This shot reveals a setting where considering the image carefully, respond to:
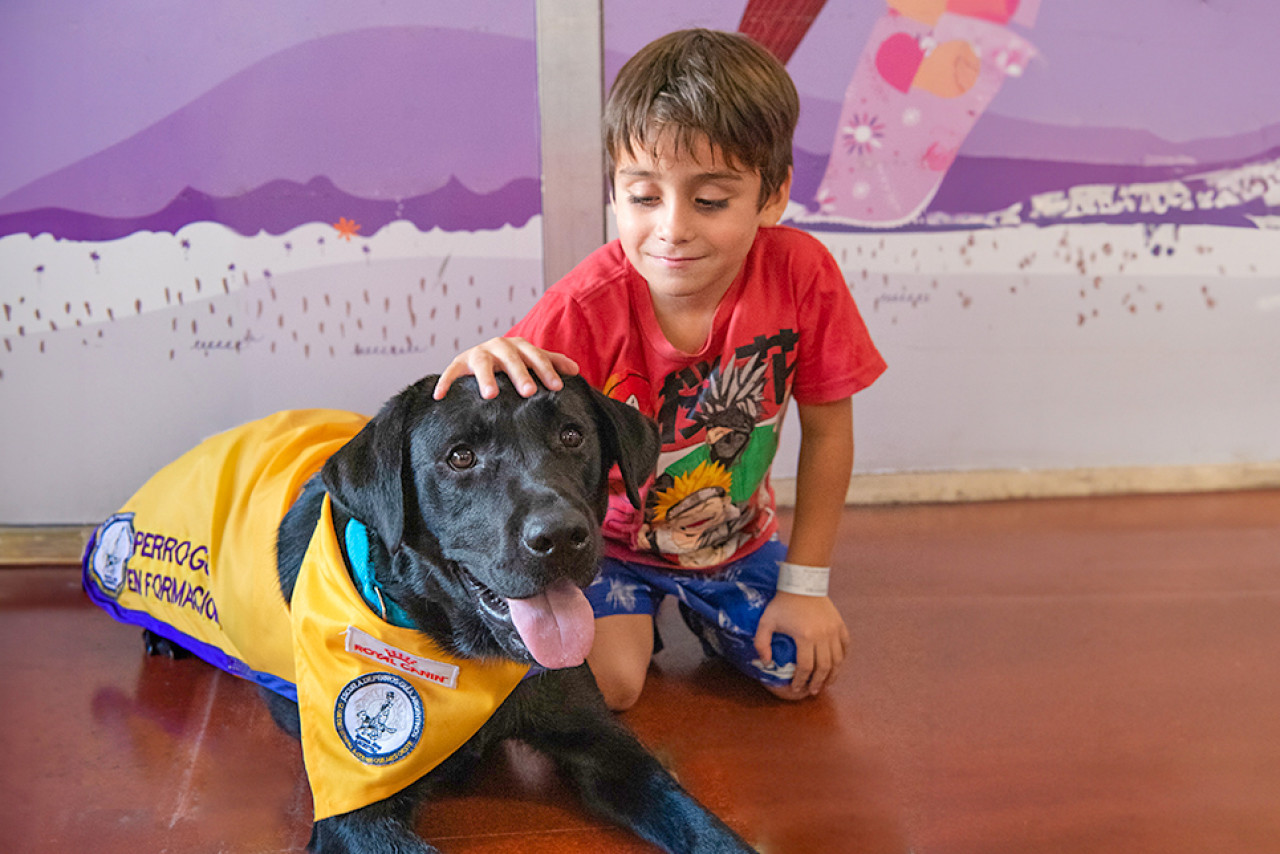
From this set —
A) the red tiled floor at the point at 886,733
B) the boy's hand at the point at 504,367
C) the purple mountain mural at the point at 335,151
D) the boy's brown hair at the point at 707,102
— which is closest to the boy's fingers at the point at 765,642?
the red tiled floor at the point at 886,733

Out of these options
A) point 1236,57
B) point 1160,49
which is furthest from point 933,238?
point 1236,57

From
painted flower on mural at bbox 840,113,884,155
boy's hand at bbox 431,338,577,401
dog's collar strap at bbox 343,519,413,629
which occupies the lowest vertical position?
dog's collar strap at bbox 343,519,413,629

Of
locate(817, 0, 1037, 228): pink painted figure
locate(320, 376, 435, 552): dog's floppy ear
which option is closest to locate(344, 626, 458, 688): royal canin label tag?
locate(320, 376, 435, 552): dog's floppy ear

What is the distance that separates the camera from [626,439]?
1557 millimetres

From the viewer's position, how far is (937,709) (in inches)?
76.5

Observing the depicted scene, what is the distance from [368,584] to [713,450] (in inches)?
27.9

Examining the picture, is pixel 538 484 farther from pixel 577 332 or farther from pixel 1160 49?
pixel 1160 49

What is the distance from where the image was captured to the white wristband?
1946 millimetres

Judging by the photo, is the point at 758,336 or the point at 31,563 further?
the point at 31,563

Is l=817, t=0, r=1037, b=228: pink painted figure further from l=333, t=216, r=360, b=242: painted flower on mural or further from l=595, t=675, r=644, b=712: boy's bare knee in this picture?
l=595, t=675, r=644, b=712: boy's bare knee

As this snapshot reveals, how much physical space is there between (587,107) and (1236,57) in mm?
1805

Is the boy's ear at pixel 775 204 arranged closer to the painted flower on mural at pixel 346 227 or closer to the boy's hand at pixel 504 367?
the boy's hand at pixel 504 367

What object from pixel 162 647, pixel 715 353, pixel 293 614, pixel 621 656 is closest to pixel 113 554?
pixel 162 647

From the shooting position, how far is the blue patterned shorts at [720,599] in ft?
6.40
